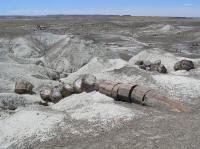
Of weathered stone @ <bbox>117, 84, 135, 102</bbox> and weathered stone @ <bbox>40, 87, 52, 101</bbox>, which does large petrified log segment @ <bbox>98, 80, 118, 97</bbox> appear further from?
weathered stone @ <bbox>40, 87, 52, 101</bbox>

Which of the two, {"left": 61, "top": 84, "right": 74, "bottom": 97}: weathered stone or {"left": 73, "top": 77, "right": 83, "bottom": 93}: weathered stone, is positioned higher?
{"left": 73, "top": 77, "right": 83, "bottom": 93}: weathered stone

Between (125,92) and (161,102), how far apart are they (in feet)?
4.69

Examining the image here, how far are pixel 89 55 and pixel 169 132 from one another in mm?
15680

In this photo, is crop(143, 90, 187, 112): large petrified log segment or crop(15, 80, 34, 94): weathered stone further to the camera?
crop(15, 80, 34, 94): weathered stone

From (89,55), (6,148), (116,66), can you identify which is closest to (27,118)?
(6,148)

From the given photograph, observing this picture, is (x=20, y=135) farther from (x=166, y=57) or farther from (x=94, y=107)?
(x=166, y=57)

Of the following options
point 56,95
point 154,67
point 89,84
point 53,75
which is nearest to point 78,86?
point 89,84

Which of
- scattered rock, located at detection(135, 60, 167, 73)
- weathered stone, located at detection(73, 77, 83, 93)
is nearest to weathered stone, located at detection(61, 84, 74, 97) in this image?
weathered stone, located at detection(73, 77, 83, 93)

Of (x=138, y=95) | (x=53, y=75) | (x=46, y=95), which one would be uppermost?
(x=138, y=95)

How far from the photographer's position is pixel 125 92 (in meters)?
10.1

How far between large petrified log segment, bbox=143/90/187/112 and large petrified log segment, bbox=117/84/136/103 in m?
0.65

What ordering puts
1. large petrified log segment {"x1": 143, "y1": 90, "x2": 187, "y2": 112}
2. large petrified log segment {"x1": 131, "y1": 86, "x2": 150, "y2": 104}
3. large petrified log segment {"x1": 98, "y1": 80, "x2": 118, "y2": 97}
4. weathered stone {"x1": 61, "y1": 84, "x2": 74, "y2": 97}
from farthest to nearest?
weathered stone {"x1": 61, "y1": 84, "x2": 74, "y2": 97}, large petrified log segment {"x1": 98, "y1": 80, "x2": 118, "y2": 97}, large petrified log segment {"x1": 131, "y1": 86, "x2": 150, "y2": 104}, large petrified log segment {"x1": 143, "y1": 90, "x2": 187, "y2": 112}

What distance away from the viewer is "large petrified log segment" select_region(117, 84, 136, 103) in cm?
1007

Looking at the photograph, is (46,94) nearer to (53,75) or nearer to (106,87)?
(106,87)
